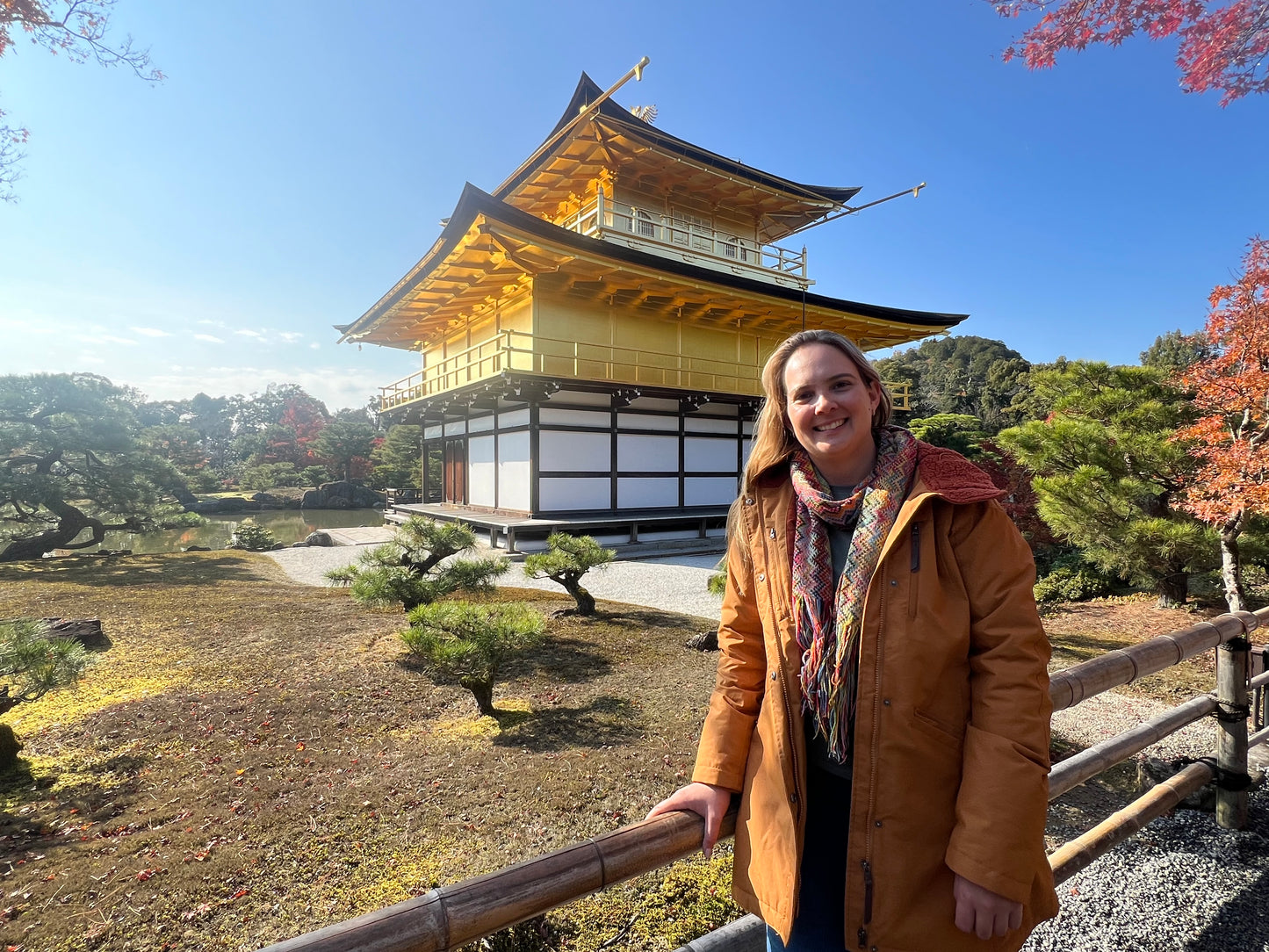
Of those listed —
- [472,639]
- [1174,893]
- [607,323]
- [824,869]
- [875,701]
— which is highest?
[607,323]

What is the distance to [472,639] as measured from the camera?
392 cm

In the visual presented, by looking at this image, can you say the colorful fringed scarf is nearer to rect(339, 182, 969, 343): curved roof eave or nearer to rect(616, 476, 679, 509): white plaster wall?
rect(339, 182, 969, 343): curved roof eave

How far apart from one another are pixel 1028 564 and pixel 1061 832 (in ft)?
9.73

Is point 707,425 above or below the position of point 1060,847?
above

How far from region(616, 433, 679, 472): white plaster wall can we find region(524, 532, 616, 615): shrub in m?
5.95

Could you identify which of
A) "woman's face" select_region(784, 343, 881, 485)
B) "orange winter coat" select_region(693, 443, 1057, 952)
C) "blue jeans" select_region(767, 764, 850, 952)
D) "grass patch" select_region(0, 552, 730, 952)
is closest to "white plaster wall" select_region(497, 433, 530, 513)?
"grass patch" select_region(0, 552, 730, 952)

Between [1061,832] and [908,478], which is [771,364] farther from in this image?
[1061,832]

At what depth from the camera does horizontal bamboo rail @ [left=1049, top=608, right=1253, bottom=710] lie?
5.42 feet

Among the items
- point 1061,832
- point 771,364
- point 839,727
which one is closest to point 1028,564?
point 839,727

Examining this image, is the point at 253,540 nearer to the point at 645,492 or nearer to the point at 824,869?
the point at 645,492

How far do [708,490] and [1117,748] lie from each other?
1176 cm

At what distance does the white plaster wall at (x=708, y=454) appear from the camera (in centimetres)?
1355

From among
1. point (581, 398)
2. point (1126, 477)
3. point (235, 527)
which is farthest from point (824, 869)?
point (235, 527)

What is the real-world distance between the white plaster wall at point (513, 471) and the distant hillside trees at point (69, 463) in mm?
6560
